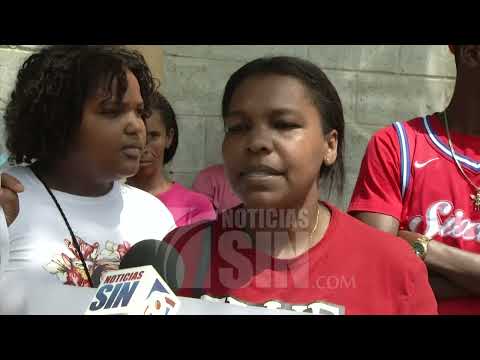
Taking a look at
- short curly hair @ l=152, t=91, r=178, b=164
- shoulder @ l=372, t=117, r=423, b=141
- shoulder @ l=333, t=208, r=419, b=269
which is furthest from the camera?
short curly hair @ l=152, t=91, r=178, b=164

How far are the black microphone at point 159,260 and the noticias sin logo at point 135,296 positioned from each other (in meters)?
0.13

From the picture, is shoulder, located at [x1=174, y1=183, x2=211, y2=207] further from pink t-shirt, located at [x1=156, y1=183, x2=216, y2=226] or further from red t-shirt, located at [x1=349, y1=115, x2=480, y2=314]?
red t-shirt, located at [x1=349, y1=115, x2=480, y2=314]

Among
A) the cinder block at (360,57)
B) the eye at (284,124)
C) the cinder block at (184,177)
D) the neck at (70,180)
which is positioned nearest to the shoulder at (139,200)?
the neck at (70,180)

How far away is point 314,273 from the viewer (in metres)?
1.65

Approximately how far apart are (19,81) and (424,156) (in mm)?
1228

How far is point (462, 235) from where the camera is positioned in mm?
2105

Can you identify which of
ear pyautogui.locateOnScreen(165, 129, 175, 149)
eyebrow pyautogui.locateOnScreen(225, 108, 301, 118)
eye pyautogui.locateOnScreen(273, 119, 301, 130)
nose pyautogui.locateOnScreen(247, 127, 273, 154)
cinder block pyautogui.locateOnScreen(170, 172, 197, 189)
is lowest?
cinder block pyautogui.locateOnScreen(170, 172, 197, 189)

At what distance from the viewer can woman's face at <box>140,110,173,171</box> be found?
2922 mm

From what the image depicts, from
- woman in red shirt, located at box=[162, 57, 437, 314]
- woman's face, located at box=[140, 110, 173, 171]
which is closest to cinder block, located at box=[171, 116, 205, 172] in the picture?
woman's face, located at box=[140, 110, 173, 171]

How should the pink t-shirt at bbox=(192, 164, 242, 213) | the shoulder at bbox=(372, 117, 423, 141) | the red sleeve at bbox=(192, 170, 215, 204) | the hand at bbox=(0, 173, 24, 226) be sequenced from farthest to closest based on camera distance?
the red sleeve at bbox=(192, 170, 215, 204), the pink t-shirt at bbox=(192, 164, 242, 213), the shoulder at bbox=(372, 117, 423, 141), the hand at bbox=(0, 173, 24, 226)

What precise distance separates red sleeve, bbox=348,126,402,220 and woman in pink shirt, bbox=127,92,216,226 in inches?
27.2

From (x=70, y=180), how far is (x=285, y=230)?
65 centimetres
